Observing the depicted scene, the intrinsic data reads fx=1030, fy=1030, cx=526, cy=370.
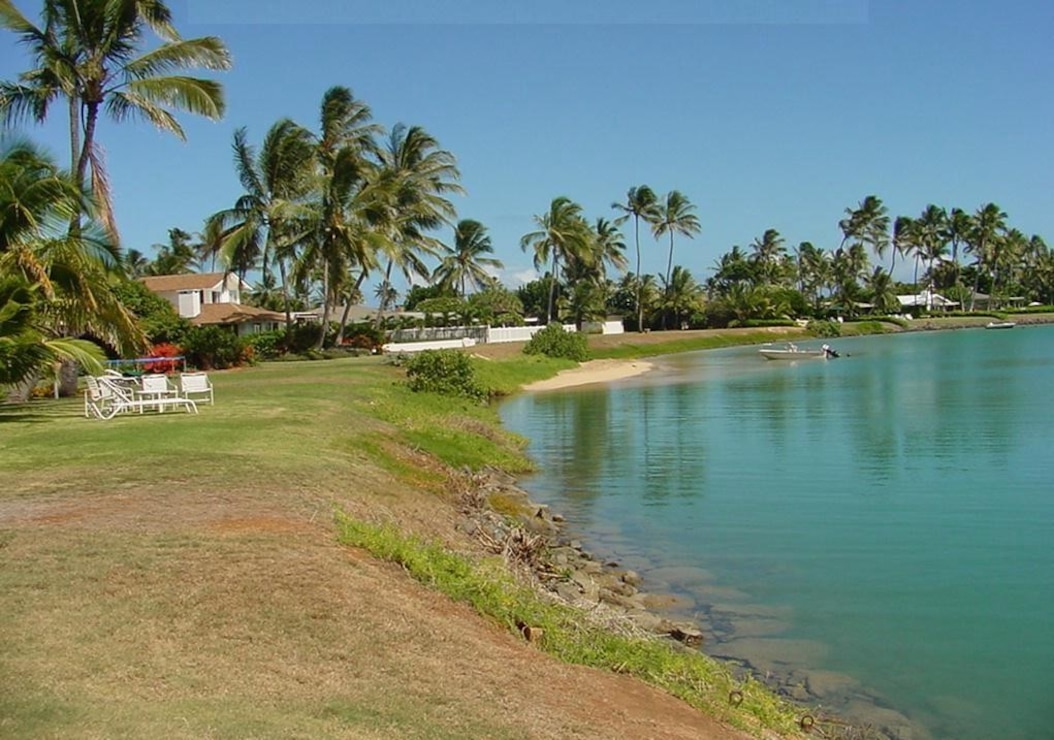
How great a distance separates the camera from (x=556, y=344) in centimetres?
6756

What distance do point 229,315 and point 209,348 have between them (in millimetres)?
17436

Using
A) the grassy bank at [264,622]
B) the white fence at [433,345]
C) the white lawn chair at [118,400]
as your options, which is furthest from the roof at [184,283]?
the grassy bank at [264,622]

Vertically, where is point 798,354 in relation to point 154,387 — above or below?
below

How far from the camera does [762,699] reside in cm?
925

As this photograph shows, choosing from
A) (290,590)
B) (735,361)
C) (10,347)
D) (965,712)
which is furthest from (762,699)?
(735,361)

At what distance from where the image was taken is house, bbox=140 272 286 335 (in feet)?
187

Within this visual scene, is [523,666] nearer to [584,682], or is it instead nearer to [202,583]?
[584,682]

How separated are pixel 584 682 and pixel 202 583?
A: 3.14 m

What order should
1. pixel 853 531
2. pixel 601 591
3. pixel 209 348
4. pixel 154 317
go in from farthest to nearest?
pixel 154 317 → pixel 209 348 → pixel 853 531 → pixel 601 591

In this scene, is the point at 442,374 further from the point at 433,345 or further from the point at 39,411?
the point at 433,345

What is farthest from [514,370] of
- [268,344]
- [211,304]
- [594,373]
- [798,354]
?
[798,354]

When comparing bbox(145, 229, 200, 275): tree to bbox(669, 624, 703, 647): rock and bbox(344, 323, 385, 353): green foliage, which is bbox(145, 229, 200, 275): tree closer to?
bbox(344, 323, 385, 353): green foliage

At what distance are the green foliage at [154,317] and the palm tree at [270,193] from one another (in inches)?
272

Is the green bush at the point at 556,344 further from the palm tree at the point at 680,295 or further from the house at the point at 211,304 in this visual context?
the palm tree at the point at 680,295
